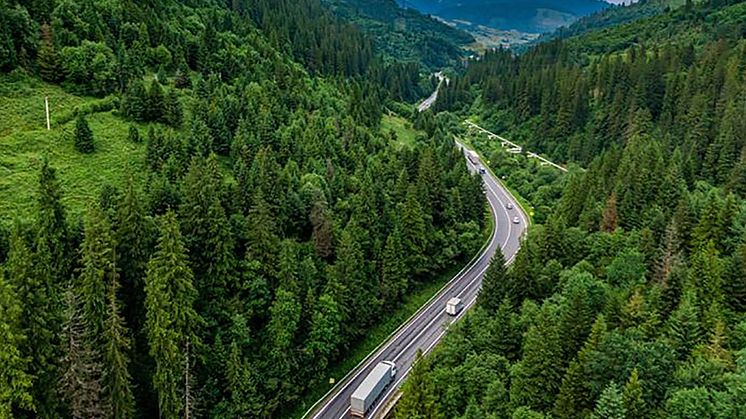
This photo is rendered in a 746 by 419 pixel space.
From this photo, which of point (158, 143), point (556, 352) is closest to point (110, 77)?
point (158, 143)

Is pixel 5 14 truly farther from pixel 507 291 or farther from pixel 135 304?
pixel 507 291

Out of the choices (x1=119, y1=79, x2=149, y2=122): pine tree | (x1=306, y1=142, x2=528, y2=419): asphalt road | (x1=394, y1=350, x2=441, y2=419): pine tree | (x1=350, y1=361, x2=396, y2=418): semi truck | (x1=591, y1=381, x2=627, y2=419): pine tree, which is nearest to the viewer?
(x1=591, y1=381, x2=627, y2=419): pine tree

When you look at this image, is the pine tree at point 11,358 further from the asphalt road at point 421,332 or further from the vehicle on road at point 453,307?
the vehicle on road at point 453,307

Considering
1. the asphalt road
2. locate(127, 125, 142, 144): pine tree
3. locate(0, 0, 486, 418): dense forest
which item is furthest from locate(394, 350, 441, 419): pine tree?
locate(127, 125, 142, 144): pine tree

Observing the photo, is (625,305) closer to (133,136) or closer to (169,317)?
(169,317)

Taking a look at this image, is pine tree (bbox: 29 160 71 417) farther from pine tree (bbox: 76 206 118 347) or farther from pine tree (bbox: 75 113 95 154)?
pine tree (bbox: 75 113 95 154)

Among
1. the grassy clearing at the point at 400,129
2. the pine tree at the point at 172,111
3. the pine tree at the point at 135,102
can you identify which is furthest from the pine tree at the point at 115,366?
the grassy clearing at the point at 400,129
